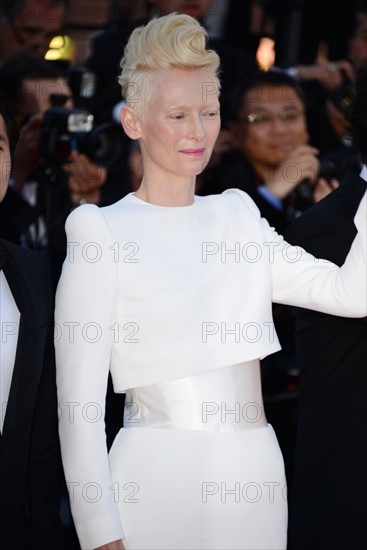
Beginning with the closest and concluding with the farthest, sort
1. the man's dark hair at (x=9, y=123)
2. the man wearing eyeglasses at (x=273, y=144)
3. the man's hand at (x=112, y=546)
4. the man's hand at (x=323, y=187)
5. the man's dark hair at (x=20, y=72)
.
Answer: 1. the man's hand at (x=112, y=546)
2. the man's dark hair at (x=9, y=123)
3. the man's hand at (x=323, y=187)
4. the man wearing eyeglasses at (x=273, y=144)
5. the man's dark hair at (x=20, y=72)

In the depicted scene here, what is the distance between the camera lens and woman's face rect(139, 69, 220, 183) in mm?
2578

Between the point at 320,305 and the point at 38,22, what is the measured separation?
3.38 metres

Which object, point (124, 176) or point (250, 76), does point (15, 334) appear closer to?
point (124, 176)

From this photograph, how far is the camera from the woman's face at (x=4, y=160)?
105 inches

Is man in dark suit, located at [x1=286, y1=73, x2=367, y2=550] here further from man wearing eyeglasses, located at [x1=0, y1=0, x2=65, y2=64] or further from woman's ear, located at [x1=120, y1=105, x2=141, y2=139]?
man wearing eyeglasses, located at [x1=0, y1=0, x2=65, y2=64]

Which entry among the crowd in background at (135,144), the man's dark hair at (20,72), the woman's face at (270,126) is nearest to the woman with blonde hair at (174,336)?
the crowd in background at (135,144)

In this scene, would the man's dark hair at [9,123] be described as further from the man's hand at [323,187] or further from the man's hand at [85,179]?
the man's hand at [85,179]

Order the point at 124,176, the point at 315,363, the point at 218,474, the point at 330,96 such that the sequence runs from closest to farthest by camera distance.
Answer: the point at 218,474, the point at 315,363, the point at 124,176, the point at 330,96

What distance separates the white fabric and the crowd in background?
87cm

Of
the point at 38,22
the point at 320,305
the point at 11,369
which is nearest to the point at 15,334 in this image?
the point at 11,369

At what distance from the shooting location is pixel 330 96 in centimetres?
536

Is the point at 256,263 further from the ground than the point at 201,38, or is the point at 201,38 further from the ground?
the point at 201,38

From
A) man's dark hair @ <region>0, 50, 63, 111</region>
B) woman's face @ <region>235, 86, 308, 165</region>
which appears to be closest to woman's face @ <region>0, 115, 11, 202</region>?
man's dark hair @ <region>0, 50, 63, 111</region>

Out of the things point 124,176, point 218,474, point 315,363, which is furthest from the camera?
point 124,176
